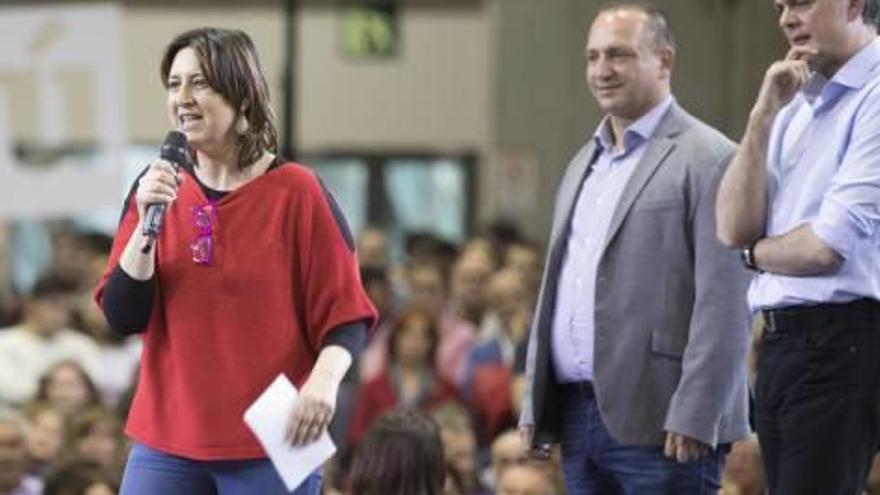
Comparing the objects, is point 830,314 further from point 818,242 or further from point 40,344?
point 40,344

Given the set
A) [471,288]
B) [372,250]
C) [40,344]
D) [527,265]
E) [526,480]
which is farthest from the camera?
[372,250]

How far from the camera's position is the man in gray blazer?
709 cm

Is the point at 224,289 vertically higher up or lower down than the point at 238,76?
lower down

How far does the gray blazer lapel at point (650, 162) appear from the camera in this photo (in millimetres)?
7238

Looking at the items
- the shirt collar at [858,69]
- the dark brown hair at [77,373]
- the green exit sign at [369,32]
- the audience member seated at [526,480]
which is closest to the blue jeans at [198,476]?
the shirt collar at [858,69]

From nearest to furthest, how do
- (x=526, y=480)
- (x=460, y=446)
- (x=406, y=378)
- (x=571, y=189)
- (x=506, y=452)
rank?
(x=571, y=189), (x=526, y=480), (x=506, y=452), (x=460, y=446), (x=406, y=378)

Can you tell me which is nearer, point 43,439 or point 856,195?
point 856,195

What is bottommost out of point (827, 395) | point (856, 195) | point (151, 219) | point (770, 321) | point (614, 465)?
point (614, 465)

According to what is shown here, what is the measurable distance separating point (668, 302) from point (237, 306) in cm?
144

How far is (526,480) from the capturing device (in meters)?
10.1

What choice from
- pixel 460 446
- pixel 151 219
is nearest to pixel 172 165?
pixel 151 219

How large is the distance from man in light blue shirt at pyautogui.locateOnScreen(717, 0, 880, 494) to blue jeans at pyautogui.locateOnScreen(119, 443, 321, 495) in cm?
129

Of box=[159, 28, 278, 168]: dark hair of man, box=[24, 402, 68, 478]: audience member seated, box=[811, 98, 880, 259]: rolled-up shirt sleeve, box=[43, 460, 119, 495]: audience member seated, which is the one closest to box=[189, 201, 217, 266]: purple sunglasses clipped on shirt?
box=[159, 28, 278, 168]: dark hair of man

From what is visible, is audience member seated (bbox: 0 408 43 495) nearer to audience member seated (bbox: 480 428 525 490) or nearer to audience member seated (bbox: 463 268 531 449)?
audience member seated (bbox: 480 428 525 490)
